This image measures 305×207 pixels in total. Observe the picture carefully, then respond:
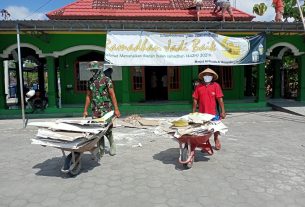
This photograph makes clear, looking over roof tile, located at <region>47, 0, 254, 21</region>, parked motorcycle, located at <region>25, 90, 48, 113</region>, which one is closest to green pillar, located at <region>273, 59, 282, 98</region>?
roof tile, located at <region>47, 0, 254, 21</region>

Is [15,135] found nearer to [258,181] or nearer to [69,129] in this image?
[69,129]

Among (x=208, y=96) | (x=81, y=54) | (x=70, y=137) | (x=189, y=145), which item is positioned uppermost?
(x=81, y=54)

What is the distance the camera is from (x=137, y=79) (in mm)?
13875

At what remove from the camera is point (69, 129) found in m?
4.68

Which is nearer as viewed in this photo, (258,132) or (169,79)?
(258,132)

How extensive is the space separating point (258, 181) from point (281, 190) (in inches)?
15.9

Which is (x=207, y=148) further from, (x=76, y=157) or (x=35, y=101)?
(x=35, y=101)

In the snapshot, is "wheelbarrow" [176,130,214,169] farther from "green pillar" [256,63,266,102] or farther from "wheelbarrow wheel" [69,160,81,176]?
"green pillar" [256,63,266,102]

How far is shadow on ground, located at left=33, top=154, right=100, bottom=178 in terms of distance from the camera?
16.9 feet

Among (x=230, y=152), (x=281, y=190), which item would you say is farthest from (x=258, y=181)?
(x=230, y=152)

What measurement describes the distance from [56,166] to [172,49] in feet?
20.9

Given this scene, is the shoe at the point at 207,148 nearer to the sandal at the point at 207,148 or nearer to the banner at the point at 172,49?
the sandal at the point at 207,148

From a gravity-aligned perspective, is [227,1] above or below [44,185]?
above

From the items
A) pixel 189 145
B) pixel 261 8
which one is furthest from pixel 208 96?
pixel 261 8
